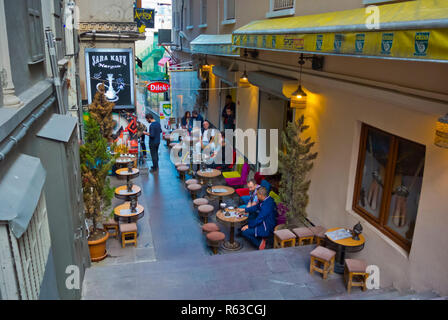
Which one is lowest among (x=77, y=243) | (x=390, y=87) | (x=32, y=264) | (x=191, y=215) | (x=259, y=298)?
(x=191, y=215)

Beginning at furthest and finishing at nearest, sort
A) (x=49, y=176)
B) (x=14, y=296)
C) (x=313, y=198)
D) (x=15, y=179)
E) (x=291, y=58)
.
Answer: (x=291, y=58)
(x=313, y=198)
(x=49, y=176)
(x=15, y=179)
(x=14, y=296)

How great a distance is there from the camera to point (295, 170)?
8.84 meters

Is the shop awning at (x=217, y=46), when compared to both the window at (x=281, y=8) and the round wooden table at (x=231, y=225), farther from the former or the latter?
the round wooden table at (x=231, y=225)

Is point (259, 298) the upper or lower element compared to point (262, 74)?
lower

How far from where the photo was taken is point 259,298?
615 centimetres

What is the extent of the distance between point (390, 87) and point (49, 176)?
5208 millimetres

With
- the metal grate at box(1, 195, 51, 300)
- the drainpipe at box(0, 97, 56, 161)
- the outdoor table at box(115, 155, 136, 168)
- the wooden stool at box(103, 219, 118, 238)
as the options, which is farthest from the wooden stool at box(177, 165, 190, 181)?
the metal grate at box(1, 195, 51, 300)

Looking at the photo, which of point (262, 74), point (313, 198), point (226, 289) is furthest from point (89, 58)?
point (226, 289)

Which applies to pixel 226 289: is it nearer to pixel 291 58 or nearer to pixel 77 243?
pixel 77 243

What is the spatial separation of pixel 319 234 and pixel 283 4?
5.89 meters

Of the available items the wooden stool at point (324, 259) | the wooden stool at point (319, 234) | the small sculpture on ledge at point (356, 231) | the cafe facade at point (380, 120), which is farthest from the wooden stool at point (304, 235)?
the small sculpture on ledge at point (356, 231)

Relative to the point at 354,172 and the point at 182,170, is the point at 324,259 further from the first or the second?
the point at 182,170

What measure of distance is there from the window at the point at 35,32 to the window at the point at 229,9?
9.97 meters

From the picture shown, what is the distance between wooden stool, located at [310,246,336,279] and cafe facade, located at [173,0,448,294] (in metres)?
0.71
